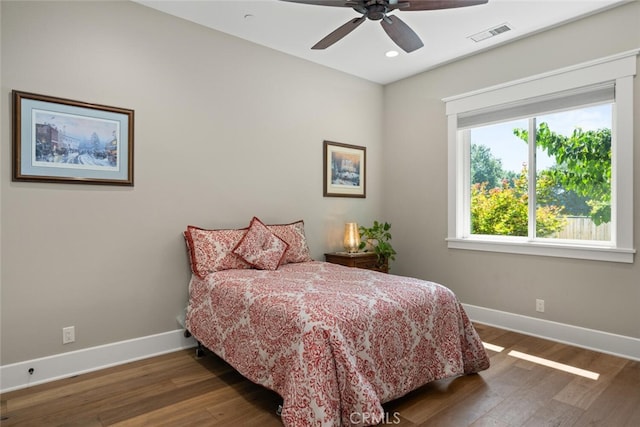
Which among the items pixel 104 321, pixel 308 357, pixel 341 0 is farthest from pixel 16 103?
pixel 308 357

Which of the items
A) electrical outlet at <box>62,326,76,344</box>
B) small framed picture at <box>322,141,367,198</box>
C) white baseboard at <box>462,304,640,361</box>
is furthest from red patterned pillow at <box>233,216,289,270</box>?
white baseboard at <box>462,304,640,361</box>

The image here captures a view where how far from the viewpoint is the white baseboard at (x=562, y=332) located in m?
3.01

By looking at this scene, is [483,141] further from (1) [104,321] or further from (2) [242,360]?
(1) [104,321]

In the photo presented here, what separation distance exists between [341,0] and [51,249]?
8.47 feet

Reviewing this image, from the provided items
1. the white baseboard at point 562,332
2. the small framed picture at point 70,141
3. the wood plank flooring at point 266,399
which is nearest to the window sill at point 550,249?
the white baseboard at point 562,332

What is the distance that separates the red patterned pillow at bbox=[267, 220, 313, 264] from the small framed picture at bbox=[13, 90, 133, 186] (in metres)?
1.39

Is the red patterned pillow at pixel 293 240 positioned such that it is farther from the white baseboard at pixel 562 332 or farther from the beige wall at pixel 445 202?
the white baseboard at pixel 562 332

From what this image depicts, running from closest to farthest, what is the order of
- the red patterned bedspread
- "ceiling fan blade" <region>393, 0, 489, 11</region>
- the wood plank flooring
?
1. the red patterned bedspread
2. the wood plank flooring
3. "ceiling fan blade" <region>393, 0, 489, 11</region>

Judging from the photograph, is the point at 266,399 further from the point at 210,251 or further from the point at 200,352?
the point at 210,251

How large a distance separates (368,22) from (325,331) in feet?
8.91

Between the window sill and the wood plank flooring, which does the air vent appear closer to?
the window sill

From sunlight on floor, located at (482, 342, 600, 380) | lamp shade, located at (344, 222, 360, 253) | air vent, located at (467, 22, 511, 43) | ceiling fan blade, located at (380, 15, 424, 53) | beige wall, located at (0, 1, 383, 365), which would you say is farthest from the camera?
lamp shade, located at (344, 222, 360, 253)

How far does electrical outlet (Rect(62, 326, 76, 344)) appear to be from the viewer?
2.69 metres

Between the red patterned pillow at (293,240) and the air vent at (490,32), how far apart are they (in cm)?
252
